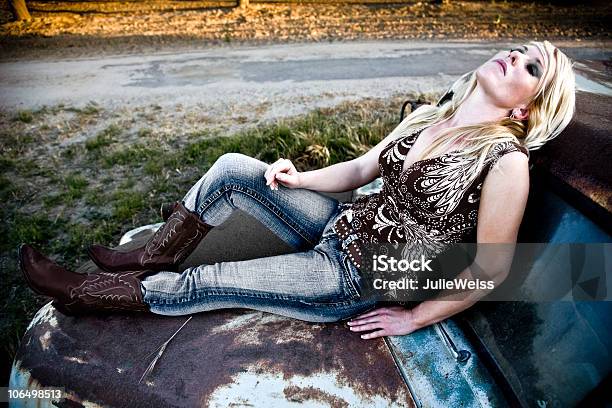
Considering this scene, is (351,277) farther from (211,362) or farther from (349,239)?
(211,362)

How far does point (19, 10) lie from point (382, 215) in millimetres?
10732

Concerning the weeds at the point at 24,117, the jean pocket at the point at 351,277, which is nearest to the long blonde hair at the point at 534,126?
the jean pocket at the point at 351,277

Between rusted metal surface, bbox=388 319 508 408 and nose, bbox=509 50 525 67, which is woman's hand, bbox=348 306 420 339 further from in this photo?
nose, bbox=509 50 525 67

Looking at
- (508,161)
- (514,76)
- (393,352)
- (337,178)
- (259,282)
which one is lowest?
(393,352)

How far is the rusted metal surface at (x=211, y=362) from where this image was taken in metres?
1.44

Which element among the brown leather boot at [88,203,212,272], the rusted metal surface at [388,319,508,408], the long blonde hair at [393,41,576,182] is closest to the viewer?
the rusted metal surface at [388,319,508,408]

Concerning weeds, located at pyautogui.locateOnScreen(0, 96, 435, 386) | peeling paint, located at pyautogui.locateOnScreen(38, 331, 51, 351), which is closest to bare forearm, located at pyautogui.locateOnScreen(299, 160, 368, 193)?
peeling paint, located at pyautogui.locateOnScreen(38, 331, 51, 351)

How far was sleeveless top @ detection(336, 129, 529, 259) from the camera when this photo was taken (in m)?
1.69

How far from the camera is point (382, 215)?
195cm

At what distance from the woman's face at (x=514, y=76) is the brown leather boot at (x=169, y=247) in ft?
4.70

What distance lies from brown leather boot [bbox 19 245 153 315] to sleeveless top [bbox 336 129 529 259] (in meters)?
0.99

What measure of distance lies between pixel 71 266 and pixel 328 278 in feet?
6.90

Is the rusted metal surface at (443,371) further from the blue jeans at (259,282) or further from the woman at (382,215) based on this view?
the blue jeans at (259,282)

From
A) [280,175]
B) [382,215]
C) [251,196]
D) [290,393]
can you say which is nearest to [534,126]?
[382,215]
